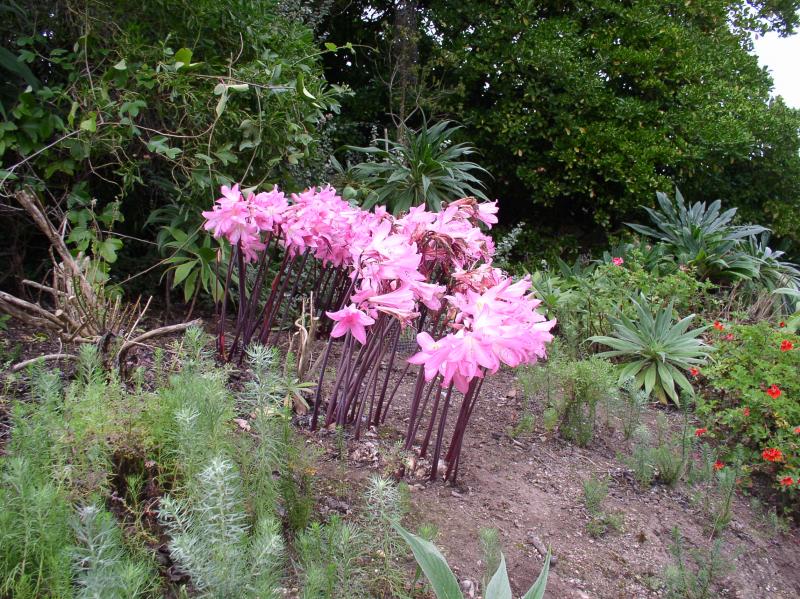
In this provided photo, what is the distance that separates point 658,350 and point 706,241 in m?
2.42

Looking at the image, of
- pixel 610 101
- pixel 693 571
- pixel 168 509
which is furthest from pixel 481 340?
pixel 610 101

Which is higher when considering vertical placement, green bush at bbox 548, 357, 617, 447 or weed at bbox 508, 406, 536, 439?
green bush at bbox 548, 357, 617, 447

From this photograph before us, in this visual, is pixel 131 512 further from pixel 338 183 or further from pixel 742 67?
pixel 742 67

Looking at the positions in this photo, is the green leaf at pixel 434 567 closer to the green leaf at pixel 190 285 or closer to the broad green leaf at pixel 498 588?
the broad green leaf at pixel 498 588

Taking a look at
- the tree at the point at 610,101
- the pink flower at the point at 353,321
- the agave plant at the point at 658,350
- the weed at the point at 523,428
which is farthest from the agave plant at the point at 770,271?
the pink flower at the point at 353,321

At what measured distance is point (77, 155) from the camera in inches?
116

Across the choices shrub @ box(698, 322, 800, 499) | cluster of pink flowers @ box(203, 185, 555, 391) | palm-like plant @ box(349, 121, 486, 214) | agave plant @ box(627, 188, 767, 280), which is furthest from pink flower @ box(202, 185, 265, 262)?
agave plant @ box(627, 188, 767, 280)

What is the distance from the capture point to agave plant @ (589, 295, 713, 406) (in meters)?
3.81

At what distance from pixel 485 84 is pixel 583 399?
5920 mm

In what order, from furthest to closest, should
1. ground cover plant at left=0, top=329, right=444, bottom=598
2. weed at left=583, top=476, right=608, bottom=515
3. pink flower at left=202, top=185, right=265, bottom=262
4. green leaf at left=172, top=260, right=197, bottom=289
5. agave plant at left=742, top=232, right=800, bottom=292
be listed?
agave plant at left=742, top=232, right=800, bottom=292 < green leaf at left=172, top=260, right=197, bottom=289 < pink flower at left=202, top=185, right=265, bottom=262 < weed at left=583, top=476, right=608, bottom=515 < ground cover plant at left=0, top=329, right=444, bottom=598

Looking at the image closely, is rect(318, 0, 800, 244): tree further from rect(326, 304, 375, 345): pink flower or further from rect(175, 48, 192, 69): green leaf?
rect(326, 304, 375, 345): pink flower

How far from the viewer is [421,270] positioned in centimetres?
221

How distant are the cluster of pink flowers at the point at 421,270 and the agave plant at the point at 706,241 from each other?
3931 millimetres

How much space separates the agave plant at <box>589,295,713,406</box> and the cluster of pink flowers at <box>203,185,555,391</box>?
2027mm
